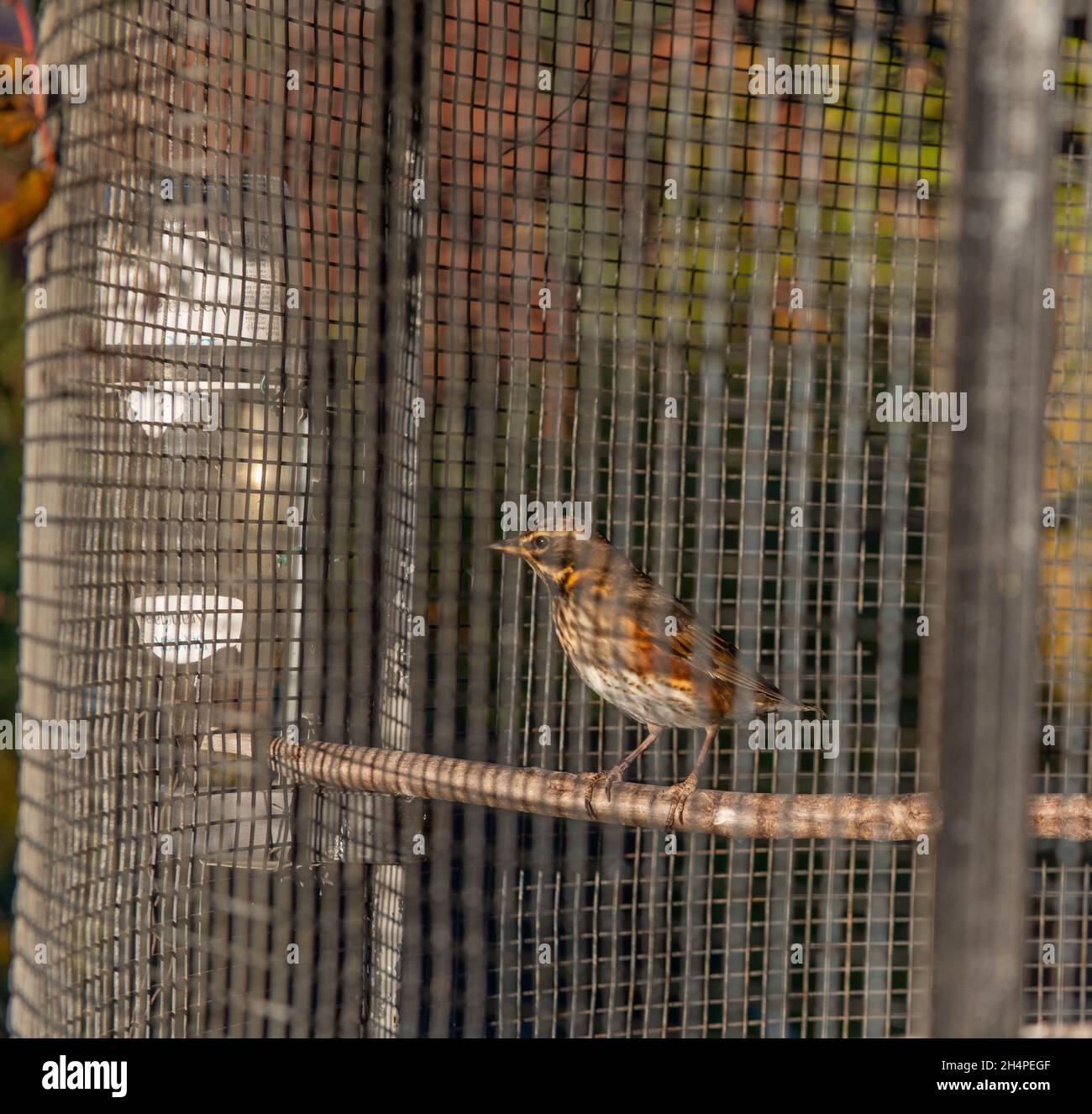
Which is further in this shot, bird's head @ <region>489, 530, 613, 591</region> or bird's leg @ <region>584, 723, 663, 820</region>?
bird's head @ <region>489, 530, 613, 591</region>

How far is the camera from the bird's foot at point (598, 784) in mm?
1797

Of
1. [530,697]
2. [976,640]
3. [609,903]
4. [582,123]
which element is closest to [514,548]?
[530,697]

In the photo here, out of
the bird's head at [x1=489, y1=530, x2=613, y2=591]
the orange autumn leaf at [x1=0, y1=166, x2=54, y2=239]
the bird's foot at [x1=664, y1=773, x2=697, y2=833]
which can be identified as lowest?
the bird's foot at [x1=664, y1=773, x2=697, y2=833]

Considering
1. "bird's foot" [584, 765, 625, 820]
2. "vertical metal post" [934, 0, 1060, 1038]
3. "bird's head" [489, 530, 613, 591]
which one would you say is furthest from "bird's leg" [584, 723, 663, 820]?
Result: "vertical metal post" [934, 0, 1060, 1038]

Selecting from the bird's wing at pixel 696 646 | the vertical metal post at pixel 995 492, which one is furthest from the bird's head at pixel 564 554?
the vertical metal post at pixel 995 492

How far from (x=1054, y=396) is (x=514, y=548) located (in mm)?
1300

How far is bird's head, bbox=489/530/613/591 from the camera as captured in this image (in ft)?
7.50

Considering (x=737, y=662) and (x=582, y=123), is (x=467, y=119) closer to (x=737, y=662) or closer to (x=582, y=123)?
(x=582, y=123)

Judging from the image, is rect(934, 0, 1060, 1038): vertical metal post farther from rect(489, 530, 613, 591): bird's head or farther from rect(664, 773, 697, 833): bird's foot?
rect(489, 530, 613, 591): bird's head

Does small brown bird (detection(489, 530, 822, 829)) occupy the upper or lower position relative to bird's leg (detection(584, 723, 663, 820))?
upper

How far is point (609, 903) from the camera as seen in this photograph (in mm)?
2920

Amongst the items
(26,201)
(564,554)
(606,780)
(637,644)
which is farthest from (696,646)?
(26,201)

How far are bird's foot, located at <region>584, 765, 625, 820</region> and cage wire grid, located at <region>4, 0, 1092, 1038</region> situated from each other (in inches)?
13.3

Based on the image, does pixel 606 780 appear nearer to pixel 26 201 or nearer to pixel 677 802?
pixel 677 802
